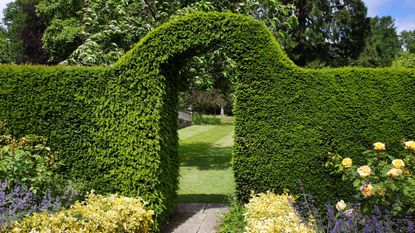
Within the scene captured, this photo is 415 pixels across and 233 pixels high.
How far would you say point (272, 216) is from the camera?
426 cm

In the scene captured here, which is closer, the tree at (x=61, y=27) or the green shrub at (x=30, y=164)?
the green shrub at (x=30, y=164)

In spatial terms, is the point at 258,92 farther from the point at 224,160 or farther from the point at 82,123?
the point at 224,160

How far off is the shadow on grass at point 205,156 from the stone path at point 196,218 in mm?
5085

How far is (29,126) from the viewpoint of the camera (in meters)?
5.19

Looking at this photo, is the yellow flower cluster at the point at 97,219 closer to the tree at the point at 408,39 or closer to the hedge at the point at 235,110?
the hedge at the point at 235,110

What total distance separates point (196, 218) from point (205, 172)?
16.7 ft

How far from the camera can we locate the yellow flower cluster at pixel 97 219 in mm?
3430

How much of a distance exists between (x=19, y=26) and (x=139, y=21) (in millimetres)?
20197

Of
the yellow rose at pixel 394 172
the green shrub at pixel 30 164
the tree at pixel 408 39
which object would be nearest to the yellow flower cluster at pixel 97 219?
the green shrub at pixel 30 164

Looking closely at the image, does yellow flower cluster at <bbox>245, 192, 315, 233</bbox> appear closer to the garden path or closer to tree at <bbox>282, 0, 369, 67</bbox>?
the garden path

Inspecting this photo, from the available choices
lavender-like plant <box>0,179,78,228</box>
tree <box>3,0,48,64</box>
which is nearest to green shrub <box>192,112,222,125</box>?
tree <box>3,0,48,64</box>

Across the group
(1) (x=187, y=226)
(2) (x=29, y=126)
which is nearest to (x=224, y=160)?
(1) (x=187, y=226)

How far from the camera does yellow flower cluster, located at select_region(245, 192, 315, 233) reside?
11.7ft

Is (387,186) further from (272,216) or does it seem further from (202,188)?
(202,188)
